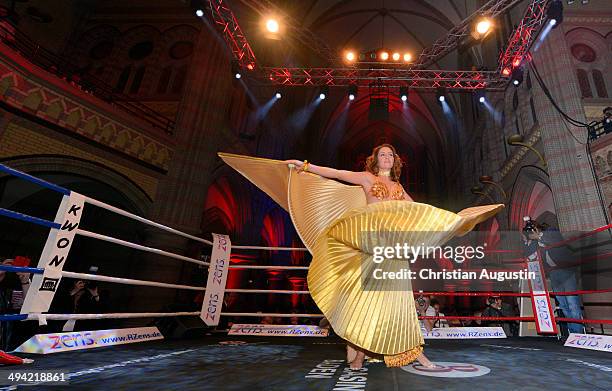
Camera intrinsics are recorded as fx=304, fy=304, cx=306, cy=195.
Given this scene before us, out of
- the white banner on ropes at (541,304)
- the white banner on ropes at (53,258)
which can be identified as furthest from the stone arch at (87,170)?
the white banner on ropes at (541,304)

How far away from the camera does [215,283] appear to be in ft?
11.1

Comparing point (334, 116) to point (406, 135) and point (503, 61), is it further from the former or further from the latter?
point (503, 61)

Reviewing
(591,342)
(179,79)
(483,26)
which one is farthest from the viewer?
(179,79)

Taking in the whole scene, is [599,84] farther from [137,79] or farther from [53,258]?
[137,79]

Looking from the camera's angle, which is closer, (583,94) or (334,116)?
(583,94)

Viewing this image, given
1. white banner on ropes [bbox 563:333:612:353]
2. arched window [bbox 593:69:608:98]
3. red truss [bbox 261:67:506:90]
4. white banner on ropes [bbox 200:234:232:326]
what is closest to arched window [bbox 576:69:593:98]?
arched window [bbox 593:69:608:98]

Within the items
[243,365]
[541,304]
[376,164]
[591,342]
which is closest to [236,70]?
[376,164]

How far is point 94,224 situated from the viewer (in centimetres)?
900

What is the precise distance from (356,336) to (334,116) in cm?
1909

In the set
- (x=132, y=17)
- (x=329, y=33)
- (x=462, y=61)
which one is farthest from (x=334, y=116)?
(x=132, y=17)

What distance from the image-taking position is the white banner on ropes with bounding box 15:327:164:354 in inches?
72.9

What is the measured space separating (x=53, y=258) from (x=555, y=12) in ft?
28.4

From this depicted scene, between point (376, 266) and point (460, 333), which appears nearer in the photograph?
point (376, 266)

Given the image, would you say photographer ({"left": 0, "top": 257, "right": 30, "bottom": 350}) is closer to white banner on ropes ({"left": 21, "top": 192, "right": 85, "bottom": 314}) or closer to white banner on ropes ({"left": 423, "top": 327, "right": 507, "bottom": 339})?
white banner on ropes ({"left": 21, "top": 192, "right": 85, "bottom": 314})
